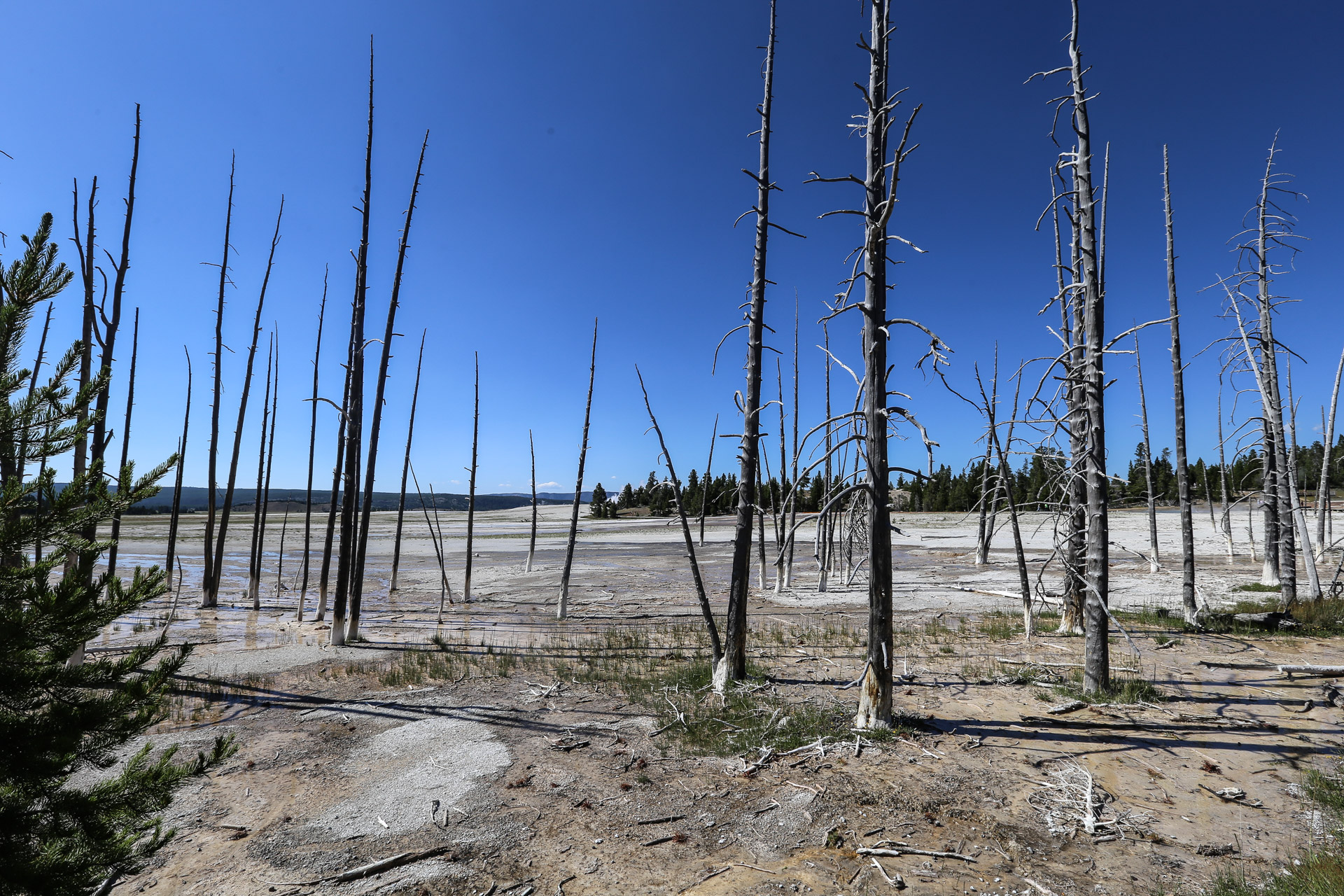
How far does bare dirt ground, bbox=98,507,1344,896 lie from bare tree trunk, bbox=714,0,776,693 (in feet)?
2.59

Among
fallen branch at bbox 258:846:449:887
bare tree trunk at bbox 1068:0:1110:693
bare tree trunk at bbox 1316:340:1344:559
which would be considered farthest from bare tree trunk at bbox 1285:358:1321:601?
fallen branch at bbox 258:846:449:887

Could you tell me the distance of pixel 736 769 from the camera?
6.40m

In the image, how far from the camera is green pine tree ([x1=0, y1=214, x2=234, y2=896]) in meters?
2.88

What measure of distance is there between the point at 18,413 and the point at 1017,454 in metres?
10.0

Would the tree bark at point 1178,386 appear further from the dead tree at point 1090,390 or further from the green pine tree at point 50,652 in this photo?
the green pine tree at point 50,652

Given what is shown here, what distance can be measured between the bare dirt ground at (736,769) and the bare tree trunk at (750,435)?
0.79m

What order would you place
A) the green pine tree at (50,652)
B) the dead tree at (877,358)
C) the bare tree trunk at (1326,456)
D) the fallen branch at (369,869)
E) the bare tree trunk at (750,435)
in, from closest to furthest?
the green pine tree at (50,652), the fallen branch at (369,869), the dead tree at (877,358), the bare tree trunk at (750,435), the bare tree trunk at (1326,456)

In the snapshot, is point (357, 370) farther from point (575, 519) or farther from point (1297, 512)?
point (1297, 512)

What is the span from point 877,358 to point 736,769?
4.85m

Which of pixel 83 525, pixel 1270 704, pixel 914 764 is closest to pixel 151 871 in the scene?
pixel 83 525

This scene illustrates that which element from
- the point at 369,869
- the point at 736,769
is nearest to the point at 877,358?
the point at 736,769

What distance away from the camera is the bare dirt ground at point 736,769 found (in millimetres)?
4613

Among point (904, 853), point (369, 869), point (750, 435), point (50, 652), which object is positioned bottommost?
point (369, 869)

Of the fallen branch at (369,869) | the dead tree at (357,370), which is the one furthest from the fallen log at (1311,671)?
the dead tree at (357,370)
